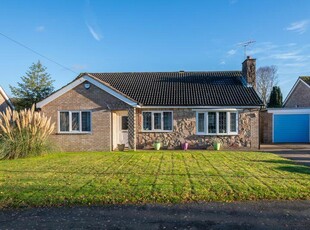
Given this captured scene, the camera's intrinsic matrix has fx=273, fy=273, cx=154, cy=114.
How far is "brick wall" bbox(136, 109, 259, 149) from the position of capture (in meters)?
18.5

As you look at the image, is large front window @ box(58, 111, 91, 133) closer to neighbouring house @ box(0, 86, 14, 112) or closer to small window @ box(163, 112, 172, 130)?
small window @ box(163, 112, 172, 130)

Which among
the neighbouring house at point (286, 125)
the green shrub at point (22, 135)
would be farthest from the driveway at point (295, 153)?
the green shrub at point (22, 135)

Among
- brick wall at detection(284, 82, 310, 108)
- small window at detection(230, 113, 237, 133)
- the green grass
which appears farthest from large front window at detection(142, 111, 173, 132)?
brick wall at detection(284, 82, 310, 108)

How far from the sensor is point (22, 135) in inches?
557

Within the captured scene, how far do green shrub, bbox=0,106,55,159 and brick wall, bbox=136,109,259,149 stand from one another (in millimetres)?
6493

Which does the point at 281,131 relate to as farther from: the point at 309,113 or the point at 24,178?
the point at 24,178

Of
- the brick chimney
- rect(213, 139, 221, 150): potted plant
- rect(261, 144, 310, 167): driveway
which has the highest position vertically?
the brick chimney

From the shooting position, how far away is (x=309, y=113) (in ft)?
76.3

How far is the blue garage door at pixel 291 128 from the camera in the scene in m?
23.5

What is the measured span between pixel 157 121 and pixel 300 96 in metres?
17.5

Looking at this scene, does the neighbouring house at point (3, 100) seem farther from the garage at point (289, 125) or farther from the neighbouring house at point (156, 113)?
the garage at point (289, 125)

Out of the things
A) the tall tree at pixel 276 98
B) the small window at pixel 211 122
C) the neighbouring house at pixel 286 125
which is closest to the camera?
the small window at pixel 211 122

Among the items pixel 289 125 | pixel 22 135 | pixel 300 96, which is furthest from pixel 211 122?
pixel 300 96

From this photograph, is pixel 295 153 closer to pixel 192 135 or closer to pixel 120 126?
pixel 192 135
